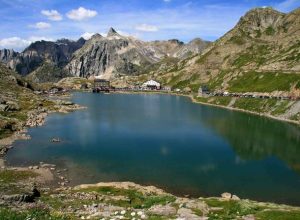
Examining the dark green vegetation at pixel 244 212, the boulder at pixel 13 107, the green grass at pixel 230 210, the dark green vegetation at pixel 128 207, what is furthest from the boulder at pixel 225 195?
the boulder at pixel 13 107

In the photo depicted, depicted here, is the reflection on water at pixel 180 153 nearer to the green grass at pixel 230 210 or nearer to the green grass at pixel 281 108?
the green grass at pixel 281 108

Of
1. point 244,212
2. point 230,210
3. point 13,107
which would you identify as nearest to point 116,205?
point 230,210

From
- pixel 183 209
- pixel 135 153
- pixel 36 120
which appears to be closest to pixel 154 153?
pixel 135 153

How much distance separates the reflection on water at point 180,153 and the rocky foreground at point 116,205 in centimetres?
1163

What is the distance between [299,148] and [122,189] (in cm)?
7555

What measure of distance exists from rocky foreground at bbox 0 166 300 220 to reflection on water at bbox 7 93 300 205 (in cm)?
1163

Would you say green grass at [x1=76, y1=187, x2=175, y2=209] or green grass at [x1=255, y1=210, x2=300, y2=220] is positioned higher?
green grass at [x1=255, y1=210, x2=300, y2=220]

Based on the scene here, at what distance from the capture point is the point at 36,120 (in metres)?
166

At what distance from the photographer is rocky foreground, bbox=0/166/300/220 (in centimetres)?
4325

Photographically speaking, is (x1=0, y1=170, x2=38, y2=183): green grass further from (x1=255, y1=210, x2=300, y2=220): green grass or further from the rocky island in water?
(x1=255, y1=210, x2=300, y2=220): green grass

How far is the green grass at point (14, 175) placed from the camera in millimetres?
81125

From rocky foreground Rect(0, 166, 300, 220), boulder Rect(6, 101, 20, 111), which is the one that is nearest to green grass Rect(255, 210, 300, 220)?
rocky foreground Rect(0, 166, 300, 220)

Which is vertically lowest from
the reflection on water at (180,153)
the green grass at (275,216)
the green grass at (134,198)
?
the reflection on water at (180,153)

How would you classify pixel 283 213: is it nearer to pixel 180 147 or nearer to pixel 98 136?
pixel 180 147
